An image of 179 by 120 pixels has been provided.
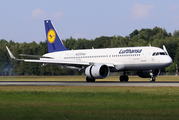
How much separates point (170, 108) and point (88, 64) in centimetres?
2922

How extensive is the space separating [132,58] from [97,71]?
481 cm

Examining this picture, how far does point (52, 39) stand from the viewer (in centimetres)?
5547

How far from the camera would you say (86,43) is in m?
165

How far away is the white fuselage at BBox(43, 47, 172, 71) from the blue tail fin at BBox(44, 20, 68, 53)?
22.9 ft

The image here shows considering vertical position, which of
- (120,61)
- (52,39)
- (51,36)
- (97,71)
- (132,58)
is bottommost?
(97,71)

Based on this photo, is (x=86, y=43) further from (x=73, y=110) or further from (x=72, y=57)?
(x=73, y=110)

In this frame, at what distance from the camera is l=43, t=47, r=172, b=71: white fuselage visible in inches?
1651

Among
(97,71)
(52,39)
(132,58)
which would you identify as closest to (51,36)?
(52,39)

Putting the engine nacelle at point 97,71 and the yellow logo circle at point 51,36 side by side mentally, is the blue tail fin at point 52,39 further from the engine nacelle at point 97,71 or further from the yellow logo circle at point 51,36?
the engine nacelle at point 97,71

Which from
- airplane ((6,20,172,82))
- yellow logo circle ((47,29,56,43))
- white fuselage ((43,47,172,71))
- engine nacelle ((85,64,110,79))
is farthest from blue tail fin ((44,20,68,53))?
engine nacelle ((85,64,110,79))

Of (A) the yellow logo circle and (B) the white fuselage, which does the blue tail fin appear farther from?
(B) the white fuselage

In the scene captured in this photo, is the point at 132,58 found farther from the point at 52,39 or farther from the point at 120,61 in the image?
the point at 52,39

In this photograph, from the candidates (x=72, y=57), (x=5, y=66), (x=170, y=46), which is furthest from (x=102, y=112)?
(x=170, y=46)

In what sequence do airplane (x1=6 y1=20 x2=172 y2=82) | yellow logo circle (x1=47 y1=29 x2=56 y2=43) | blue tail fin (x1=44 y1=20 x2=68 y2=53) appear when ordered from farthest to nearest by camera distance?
yellow logo circle (x1=47 y1=29 x2=56 y2=43) < blue tail fin (x1=44 y1=20 x2=68 y2=53) < airplane (x1=6 y1=20 x2=172 y2=82)
